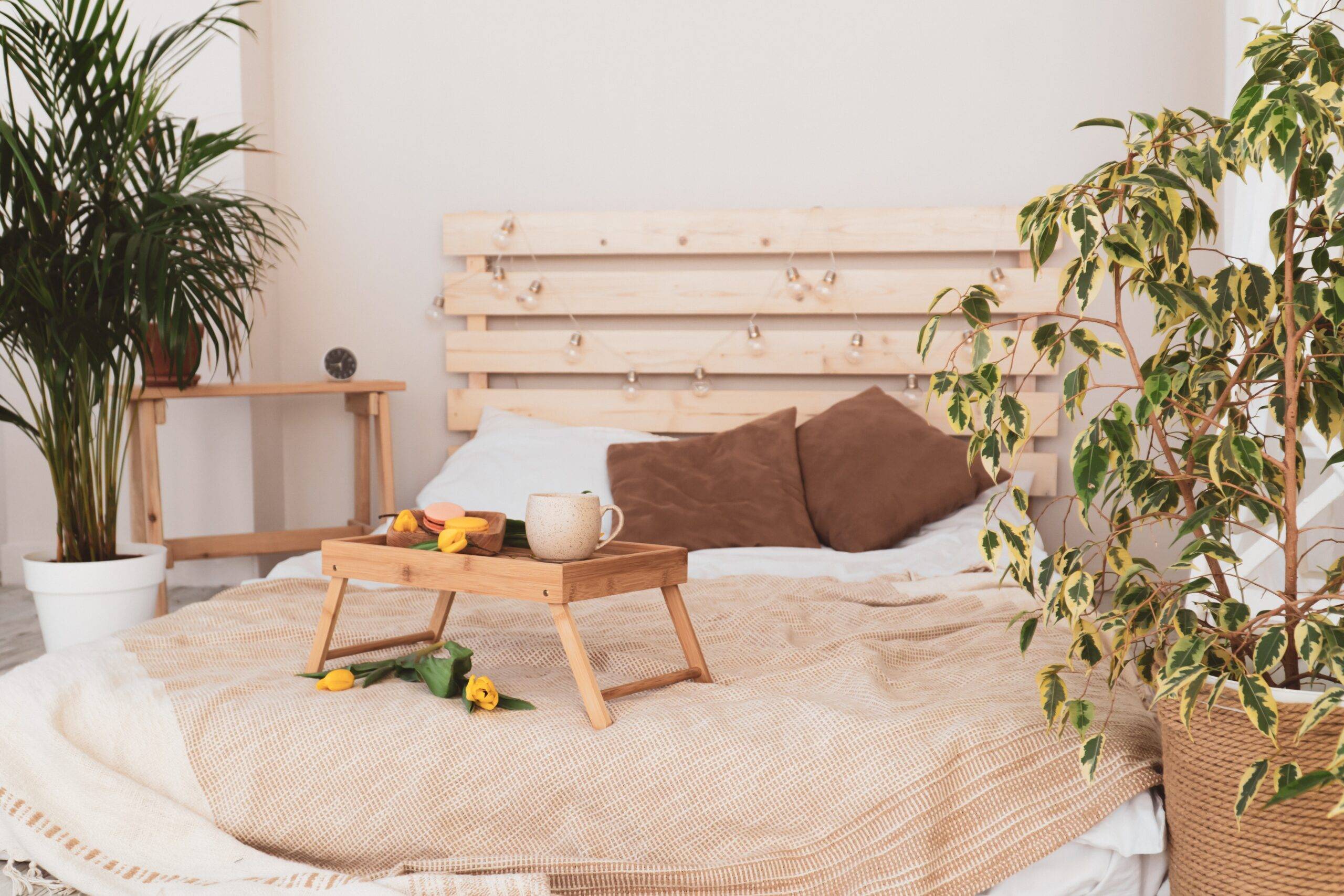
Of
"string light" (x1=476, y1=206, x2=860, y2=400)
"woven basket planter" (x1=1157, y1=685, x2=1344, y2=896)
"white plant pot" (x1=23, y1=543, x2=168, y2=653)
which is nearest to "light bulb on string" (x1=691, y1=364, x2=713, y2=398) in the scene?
"string light" (x1=476, y1=206, x2=860, y2=400)

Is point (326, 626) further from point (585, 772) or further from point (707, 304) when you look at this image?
point (707, 304)

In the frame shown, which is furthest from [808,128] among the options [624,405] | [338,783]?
[338,783]

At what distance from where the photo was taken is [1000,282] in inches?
126

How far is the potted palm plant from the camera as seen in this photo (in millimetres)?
2381

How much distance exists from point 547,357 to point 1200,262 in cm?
197

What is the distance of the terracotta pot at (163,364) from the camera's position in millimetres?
2852

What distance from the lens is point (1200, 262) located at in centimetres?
320

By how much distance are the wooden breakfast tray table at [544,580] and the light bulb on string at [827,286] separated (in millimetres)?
1829

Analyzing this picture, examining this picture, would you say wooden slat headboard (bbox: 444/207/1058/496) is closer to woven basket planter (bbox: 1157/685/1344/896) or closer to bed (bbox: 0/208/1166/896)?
bed (bbox: 0/208/1166/896)

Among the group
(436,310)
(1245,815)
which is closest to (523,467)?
(436,310)

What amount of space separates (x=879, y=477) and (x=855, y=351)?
557mm

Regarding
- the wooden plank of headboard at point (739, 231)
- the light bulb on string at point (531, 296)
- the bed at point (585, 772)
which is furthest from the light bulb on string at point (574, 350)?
the bed at point (585, 772)

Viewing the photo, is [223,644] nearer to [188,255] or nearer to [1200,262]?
[188,255]

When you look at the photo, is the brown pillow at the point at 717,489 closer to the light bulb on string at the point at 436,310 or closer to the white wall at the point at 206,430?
the light bulb on string at the point at 436,310
